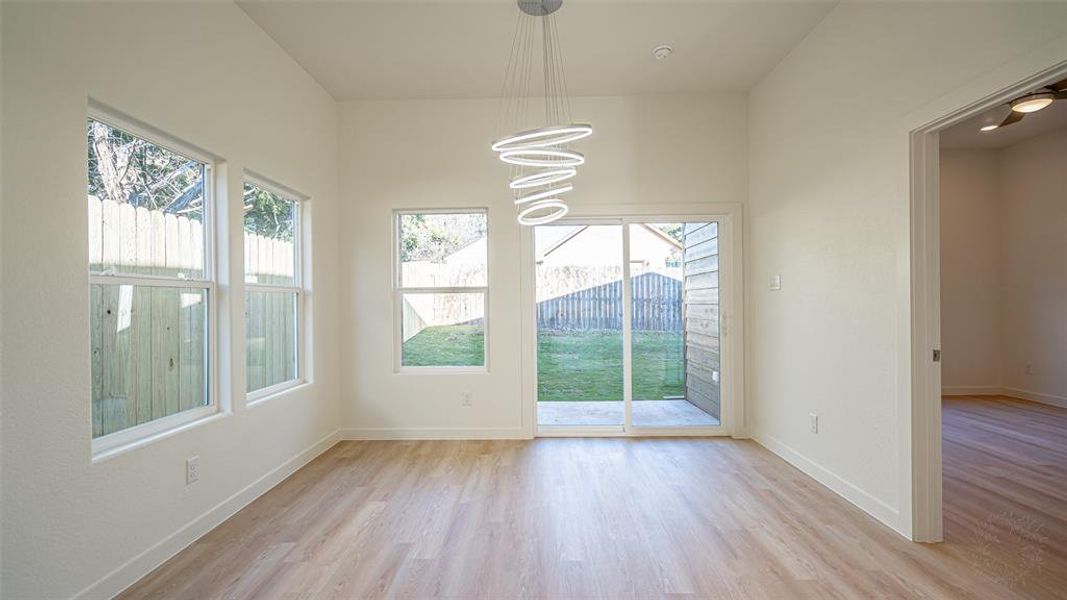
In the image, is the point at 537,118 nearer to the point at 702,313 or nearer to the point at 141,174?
the point at 702,313

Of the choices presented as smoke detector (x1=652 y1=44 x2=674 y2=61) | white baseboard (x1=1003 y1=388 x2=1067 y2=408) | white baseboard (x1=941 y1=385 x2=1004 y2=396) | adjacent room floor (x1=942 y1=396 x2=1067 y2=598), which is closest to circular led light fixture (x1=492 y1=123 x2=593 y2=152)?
smoke detector (x1=652 y1=44 x2=674 y2=61)

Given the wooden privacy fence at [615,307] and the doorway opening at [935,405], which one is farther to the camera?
the wooden privacy fence at [615,307]

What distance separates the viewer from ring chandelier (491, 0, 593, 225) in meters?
2.22

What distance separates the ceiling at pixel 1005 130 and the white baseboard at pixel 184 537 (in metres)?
6.50

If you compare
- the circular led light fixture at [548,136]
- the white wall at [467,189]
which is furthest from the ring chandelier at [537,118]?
the white wall at [467,189]

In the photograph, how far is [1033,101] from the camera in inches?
108

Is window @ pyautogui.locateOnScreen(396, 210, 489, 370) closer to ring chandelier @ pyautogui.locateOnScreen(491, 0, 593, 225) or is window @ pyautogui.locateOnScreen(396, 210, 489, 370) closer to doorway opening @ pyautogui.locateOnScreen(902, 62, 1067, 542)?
ring chandelier @ pyautogui.locateOnScreen(491, 0, 593, 225)

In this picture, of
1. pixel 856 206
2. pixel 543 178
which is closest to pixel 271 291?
pixel 543 178

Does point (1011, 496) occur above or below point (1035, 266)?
below

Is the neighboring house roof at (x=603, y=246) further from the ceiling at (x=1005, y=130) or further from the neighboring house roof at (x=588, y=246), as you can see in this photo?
the ceiling at (x=1005, y=130)

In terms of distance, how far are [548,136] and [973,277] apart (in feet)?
20.8

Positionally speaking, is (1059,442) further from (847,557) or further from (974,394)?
(847,557)

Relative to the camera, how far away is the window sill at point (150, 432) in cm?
190

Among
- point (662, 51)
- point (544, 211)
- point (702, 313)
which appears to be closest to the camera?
point (662, 51)
